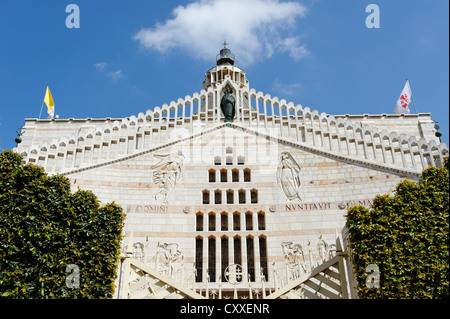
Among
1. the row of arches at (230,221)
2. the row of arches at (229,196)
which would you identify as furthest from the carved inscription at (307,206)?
the row of arches at (229,196)

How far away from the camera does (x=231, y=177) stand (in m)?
25.7

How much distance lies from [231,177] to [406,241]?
39.3 feet

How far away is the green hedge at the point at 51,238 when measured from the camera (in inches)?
584

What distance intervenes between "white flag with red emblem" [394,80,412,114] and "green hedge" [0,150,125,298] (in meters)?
26.1

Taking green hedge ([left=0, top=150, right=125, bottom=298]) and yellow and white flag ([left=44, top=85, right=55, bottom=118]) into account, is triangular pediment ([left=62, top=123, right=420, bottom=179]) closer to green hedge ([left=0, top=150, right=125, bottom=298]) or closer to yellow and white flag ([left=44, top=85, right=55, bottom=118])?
green hedge ([left=0, top=150, right=125, bottom=298])

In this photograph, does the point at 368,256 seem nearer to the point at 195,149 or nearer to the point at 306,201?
the point at 306,201

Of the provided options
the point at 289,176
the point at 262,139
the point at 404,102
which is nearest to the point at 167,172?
the point at 262,139

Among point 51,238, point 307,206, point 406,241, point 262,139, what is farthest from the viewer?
point 262,139

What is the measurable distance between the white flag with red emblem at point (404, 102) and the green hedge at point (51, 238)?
2607cm

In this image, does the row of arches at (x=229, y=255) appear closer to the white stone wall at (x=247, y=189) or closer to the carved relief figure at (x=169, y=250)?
the white stone wall at (x=247, y=189)

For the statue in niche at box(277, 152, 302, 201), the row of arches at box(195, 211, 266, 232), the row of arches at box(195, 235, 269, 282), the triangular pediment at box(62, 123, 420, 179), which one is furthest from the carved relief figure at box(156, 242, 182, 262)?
the statue in niche at box(277, 152, 302, 201)

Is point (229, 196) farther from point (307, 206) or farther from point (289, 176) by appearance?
point (307, 206)
